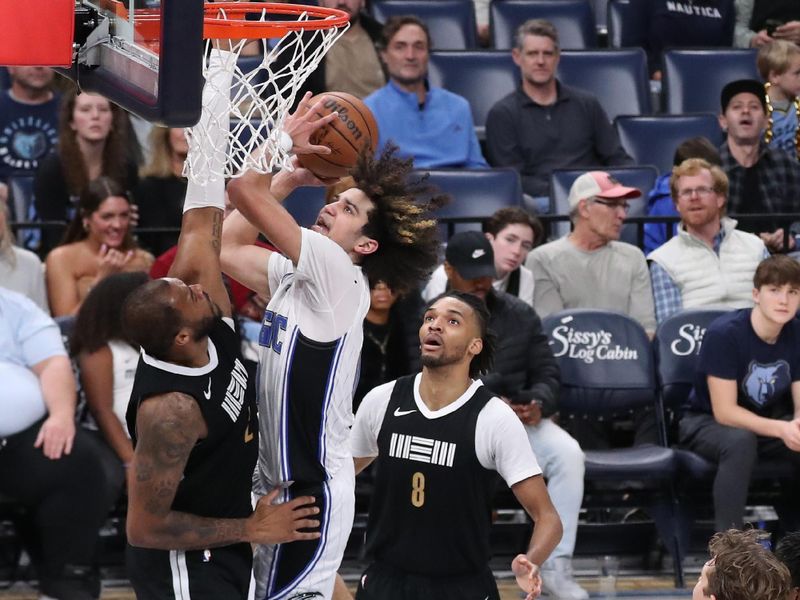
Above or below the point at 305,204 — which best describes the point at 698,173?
above

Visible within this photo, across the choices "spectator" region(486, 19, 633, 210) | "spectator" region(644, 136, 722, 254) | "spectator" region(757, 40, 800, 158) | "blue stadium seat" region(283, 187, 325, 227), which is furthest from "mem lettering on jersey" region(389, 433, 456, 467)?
"spectator" region(757, 40, 800, 158)

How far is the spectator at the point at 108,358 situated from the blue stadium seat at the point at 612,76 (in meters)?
3.86

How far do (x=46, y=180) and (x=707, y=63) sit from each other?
4319 millimetres

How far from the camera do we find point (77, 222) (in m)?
6.88

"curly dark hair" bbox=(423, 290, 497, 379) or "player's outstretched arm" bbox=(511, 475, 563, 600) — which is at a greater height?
"curly dark hair" bbox=(423, 290, 497, 379)

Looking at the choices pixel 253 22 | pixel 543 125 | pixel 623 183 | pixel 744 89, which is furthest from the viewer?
pixel 543 125

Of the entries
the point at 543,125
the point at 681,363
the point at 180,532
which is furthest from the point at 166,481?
the point at 543,125

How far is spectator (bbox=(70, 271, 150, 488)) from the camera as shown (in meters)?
6.18

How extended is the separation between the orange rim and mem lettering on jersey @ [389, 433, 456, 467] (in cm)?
136

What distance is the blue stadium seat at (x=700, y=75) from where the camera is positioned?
362 inches

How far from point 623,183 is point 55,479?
362cm

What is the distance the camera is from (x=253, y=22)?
158 inches

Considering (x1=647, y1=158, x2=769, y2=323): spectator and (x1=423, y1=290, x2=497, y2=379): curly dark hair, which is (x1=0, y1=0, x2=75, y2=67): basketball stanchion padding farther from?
(x1=647, y1=158, x2=769, y2=323): spectator

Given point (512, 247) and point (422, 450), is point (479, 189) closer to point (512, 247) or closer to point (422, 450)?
point (512, 247)
